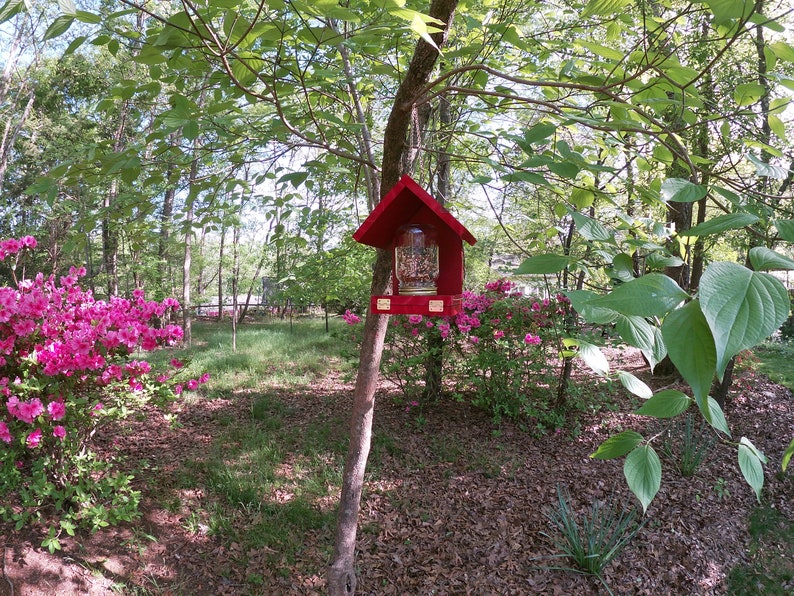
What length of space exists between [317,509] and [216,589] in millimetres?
843

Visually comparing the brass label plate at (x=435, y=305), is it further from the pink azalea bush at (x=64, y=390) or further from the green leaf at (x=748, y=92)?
the pink azalea bush at (x=64, y=390)

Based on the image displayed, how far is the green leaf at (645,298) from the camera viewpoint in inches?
15.9

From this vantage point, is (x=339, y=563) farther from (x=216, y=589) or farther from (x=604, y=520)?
(x=604, y=520)

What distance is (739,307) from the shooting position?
0.34m

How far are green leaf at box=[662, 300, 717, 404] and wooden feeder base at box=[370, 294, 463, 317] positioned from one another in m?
1.20

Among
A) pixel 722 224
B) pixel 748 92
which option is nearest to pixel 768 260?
pixel 722 224

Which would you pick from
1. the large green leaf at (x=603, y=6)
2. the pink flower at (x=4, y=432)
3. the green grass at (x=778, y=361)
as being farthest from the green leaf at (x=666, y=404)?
the green grass at (x=778, y=361)

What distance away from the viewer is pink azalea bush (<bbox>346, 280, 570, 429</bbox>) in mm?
4535

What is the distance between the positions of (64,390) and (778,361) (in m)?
11.3

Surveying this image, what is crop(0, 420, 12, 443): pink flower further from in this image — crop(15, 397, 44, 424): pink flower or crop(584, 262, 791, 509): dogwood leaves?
crop(584, 262, 791, 509): dogwood leaves

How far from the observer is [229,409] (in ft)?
16.7

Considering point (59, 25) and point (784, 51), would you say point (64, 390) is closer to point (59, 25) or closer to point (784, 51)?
point (59, 25)

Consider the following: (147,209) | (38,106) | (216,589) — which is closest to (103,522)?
(216,589)

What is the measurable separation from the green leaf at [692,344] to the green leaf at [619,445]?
25 cm
